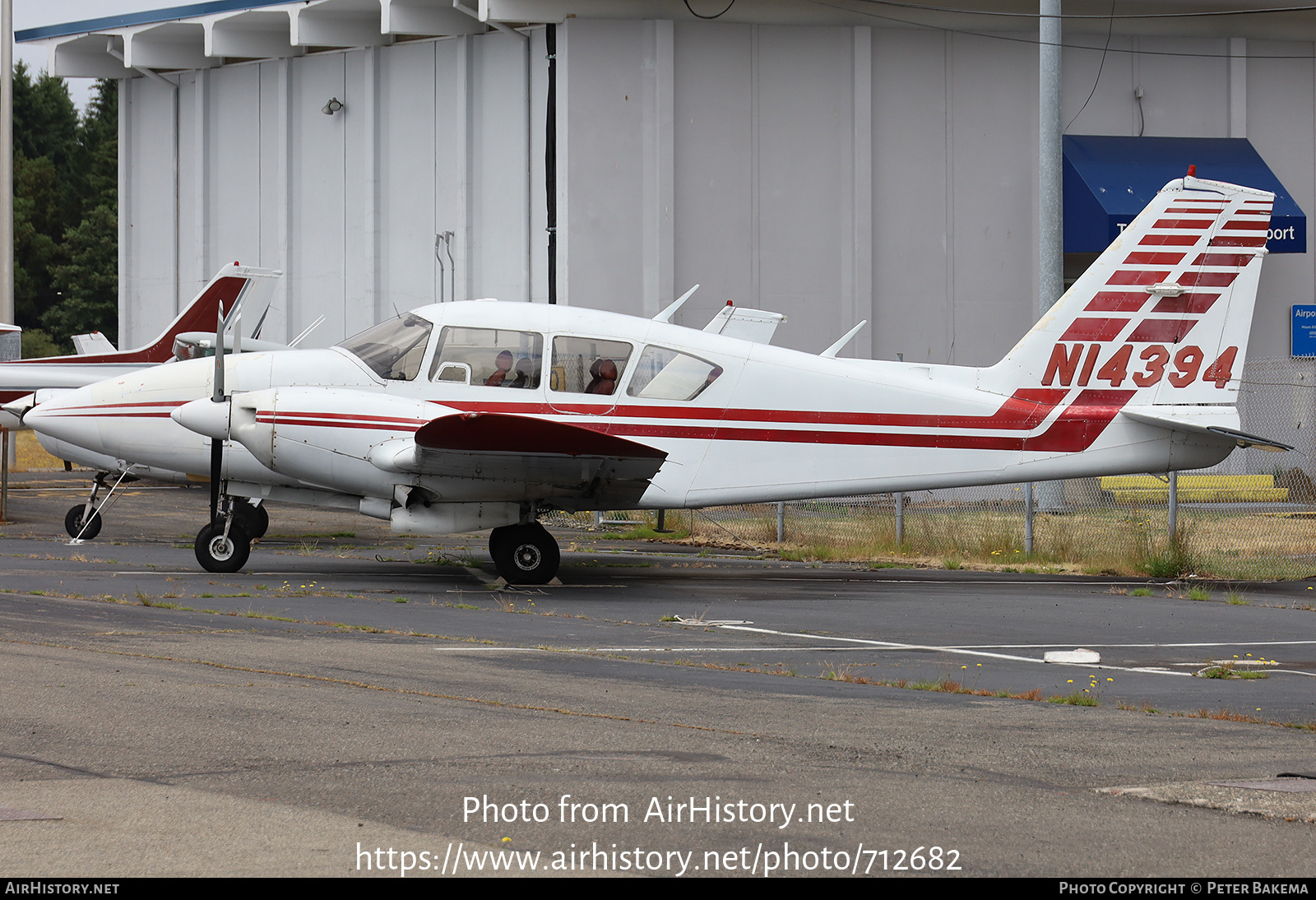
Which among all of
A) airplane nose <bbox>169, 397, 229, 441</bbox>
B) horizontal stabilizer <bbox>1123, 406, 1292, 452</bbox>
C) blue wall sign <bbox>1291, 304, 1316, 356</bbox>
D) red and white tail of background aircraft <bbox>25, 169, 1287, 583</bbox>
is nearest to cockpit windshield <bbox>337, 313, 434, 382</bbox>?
red and white tail of background aircraft <bbox>25, 169, 1287, 583</bbox>

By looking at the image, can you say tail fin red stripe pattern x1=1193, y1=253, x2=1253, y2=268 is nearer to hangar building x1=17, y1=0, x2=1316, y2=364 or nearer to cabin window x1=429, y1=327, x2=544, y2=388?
cabin window x1=429, y1=327, x2=544, y2=388

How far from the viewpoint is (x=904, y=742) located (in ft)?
18.6

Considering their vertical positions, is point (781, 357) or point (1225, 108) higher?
point (1225, 108)

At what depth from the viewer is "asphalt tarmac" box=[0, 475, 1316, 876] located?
4055 millimetres

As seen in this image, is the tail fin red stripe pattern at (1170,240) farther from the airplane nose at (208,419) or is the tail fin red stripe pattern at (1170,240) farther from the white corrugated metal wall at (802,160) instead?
the white corrugated metal wall at (802,160)

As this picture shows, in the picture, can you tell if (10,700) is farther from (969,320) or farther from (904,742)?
(969,320)

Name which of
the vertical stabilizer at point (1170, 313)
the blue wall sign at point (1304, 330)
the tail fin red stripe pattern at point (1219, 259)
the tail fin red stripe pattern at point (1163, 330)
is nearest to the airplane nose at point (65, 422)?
the vertical stabilizer at point (1170, 313)

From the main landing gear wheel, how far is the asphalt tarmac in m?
0.77

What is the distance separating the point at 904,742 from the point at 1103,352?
28.2 ft

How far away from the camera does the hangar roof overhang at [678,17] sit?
2542cm

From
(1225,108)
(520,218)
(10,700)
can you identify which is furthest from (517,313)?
(1225,108)

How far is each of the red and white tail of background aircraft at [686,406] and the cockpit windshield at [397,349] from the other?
20 mm

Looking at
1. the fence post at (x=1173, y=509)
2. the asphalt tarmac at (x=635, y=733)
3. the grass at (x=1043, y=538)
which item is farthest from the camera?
the grass at (x=1043, y=538)

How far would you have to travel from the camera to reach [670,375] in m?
12.7
